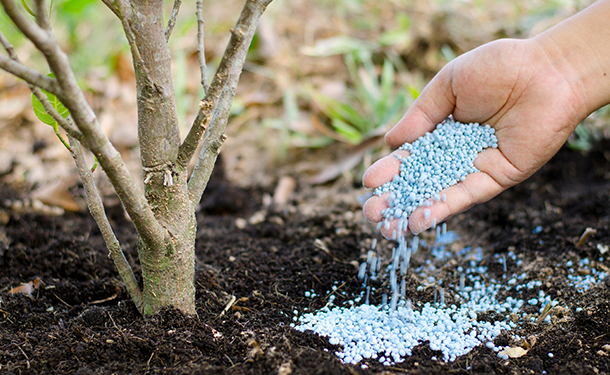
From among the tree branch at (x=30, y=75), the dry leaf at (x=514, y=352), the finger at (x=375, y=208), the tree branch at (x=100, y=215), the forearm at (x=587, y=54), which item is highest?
the forearm at (x=587, y=54)

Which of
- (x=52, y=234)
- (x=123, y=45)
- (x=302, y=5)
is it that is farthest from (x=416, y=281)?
(x=302, y=5)

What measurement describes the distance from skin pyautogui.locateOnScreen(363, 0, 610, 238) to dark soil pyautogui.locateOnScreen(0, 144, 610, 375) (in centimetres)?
44

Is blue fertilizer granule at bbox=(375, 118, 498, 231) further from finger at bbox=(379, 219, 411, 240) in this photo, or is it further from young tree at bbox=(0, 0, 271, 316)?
young tree at bbox=(0, 0, 271, 316)

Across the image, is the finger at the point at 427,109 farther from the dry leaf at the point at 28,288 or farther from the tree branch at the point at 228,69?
the dry leaf at the point at 28,288

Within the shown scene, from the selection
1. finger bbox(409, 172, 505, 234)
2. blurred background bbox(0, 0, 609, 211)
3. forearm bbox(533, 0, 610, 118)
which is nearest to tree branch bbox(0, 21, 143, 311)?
finger bbox(409, 172, 505, 234)

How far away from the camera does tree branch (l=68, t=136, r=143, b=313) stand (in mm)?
1273

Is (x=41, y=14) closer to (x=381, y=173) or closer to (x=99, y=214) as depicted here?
(x=99, y=214)

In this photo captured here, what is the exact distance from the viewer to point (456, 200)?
1.59 metres

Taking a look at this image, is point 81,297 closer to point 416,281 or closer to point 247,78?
point 416,281

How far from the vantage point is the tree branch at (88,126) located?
0.86m

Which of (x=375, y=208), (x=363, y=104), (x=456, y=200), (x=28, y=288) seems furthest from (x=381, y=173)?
(x=363, y=104)

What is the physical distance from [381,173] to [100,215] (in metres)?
1.00

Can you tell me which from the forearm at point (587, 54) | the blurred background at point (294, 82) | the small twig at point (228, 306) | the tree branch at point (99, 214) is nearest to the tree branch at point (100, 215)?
the tree branch at point (99, 214)

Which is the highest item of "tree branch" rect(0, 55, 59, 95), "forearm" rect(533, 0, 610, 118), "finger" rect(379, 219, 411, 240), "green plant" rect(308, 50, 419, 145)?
"green plant" rect(308, 50, 419, 145)
